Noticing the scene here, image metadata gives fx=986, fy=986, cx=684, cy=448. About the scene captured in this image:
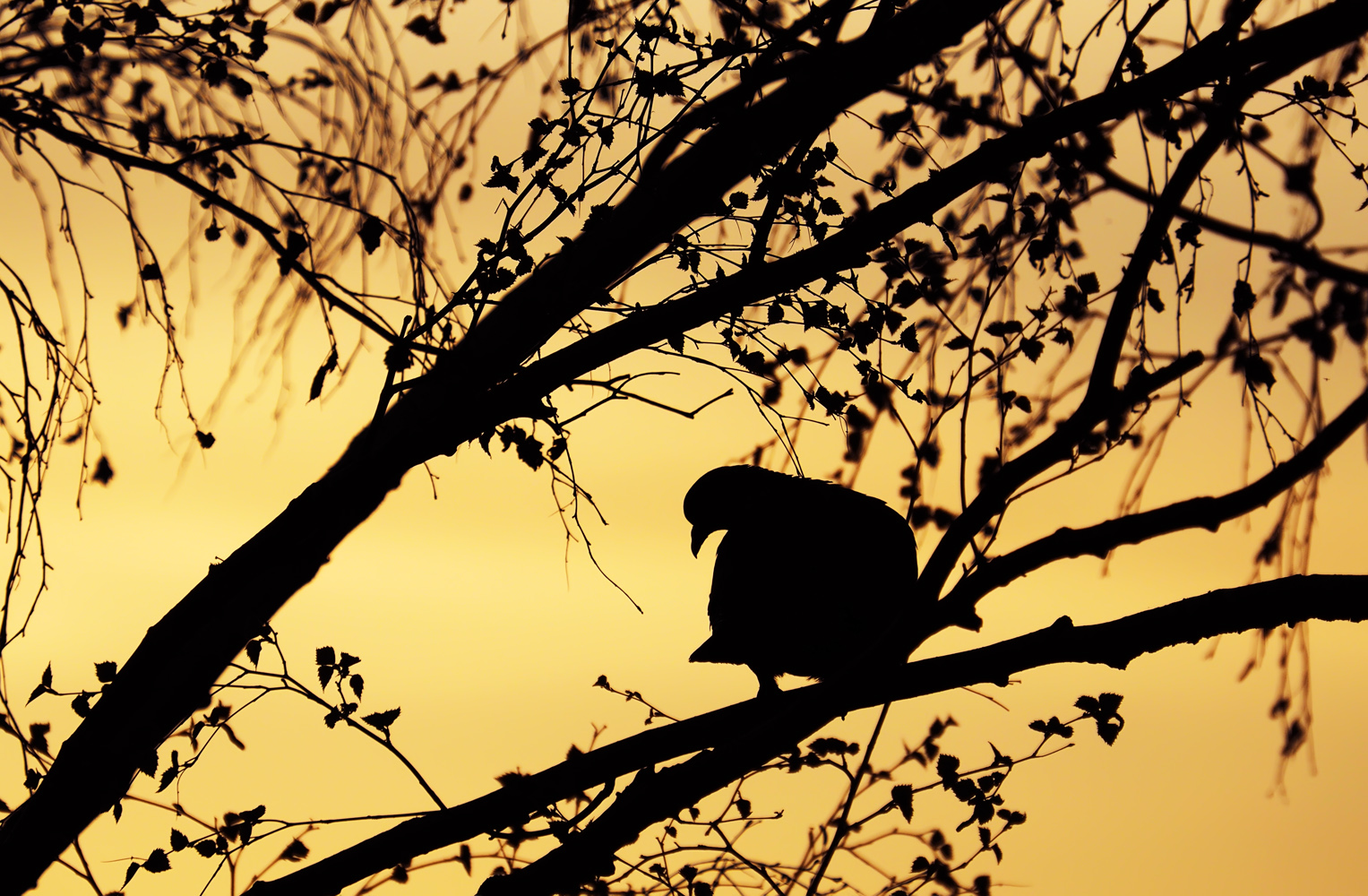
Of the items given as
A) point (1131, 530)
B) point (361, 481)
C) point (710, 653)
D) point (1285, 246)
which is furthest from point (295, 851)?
point (1285, 246)

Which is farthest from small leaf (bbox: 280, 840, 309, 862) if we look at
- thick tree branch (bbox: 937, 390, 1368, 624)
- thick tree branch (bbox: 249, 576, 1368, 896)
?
thick tree branch (bbox: 937, 390, 1368, 624)

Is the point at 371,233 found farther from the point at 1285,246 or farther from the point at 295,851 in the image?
the point at 1285,246

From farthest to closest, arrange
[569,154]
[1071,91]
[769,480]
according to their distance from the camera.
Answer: [769,480] → [1071,91] → [569,154]

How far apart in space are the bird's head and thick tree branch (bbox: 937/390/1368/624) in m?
1.36

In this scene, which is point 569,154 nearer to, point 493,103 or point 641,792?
point 493,103

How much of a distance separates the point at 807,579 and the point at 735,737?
965mm

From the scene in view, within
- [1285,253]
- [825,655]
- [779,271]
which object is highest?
[1285,253]

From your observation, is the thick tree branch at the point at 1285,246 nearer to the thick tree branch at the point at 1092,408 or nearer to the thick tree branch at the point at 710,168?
the thick tree branch at the point at 1092,408

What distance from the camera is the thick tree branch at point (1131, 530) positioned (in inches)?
80.4

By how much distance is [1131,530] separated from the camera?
2.07m

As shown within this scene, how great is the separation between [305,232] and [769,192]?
4.76 ft

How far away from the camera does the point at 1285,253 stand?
296 centimetres

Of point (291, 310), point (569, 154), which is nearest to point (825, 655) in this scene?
point (569, 154)

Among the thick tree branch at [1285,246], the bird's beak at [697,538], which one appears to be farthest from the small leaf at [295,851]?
the thick tree branch at [1285,246]
